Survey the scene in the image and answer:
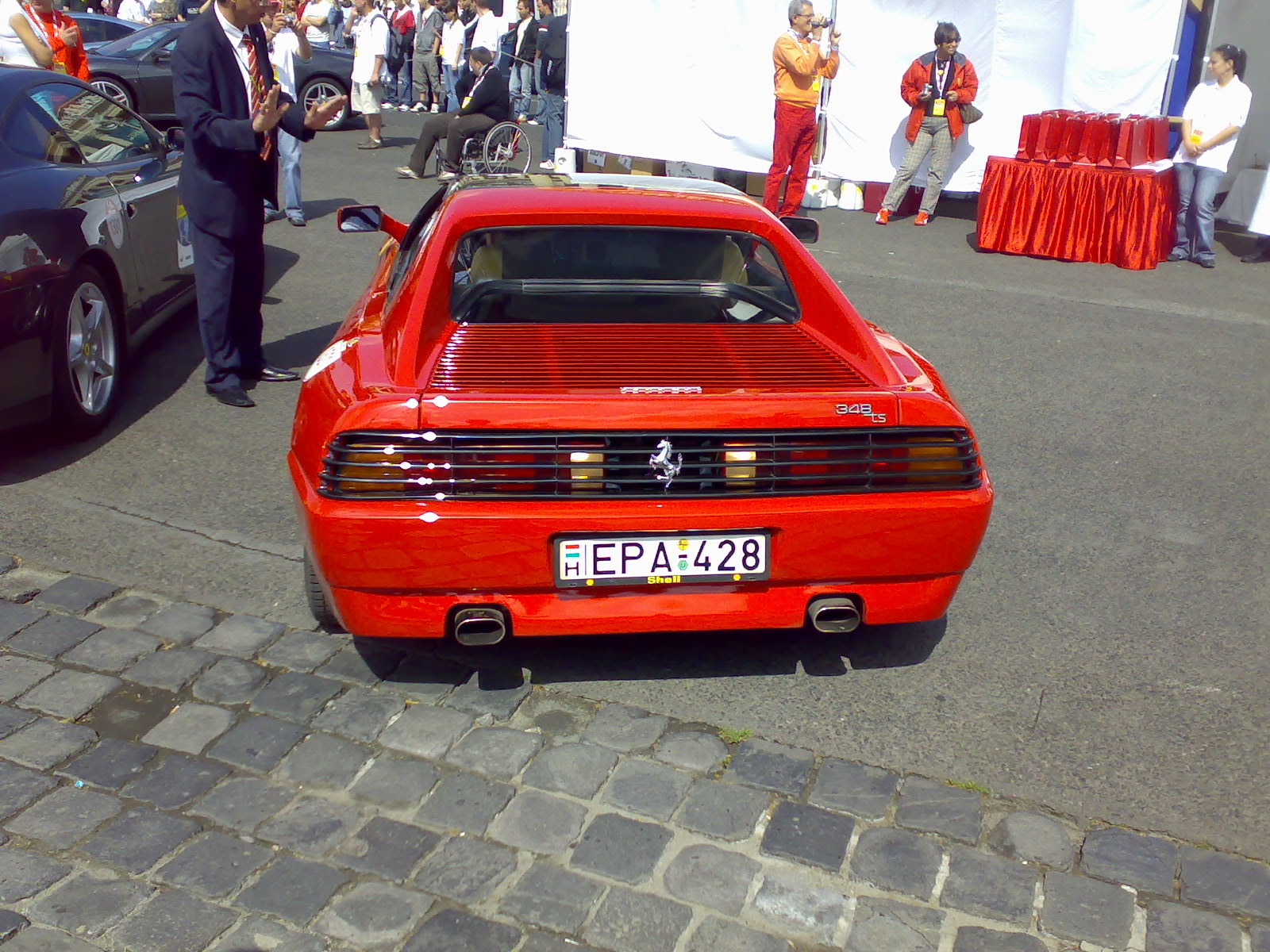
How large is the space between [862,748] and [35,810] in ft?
6.84

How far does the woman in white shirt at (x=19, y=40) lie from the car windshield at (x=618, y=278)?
21.6 feet

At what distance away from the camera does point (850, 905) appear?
275 cm

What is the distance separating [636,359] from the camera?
3494 millimetres

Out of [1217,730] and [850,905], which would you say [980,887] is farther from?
[1217,730]

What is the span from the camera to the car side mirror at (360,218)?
4980 millimetres

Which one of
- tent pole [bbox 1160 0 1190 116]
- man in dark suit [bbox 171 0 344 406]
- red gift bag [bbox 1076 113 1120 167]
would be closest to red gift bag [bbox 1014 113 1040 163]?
red gift bag [bbox 1076 113 1120 167]

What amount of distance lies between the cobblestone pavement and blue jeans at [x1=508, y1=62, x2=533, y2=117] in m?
13.7

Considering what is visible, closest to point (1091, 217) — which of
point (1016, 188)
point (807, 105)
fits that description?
point (1016, 188)

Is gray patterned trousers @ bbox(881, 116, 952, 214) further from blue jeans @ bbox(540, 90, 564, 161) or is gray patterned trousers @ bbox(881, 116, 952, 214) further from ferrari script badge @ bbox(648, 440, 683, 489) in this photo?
ferrari script badge @ bbox(648, 440, 683, 489)

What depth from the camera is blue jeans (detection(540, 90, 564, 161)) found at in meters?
14.8

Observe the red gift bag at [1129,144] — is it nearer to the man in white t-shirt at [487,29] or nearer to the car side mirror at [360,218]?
the car side mirror at [360,218]

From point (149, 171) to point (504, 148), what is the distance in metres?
7.58

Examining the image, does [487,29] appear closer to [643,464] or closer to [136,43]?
[136,43]

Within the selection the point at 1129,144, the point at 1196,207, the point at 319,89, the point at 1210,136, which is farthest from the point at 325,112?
the point at 319,89
